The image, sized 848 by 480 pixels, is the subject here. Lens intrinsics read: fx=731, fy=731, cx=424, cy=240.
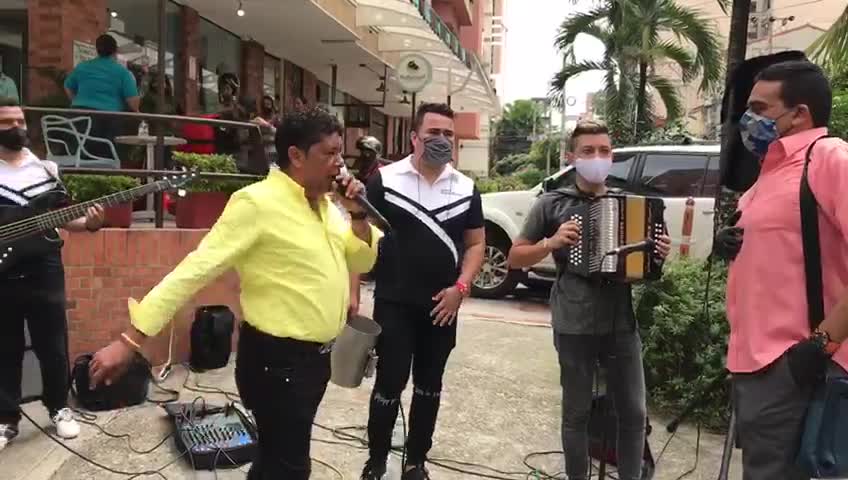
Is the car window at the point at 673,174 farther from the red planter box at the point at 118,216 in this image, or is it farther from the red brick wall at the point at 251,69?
the red brick wall at the point at 251,69

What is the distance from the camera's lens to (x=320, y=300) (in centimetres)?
252

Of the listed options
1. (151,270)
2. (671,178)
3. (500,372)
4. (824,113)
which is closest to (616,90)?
(671,178)

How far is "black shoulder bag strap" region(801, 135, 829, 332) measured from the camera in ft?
7.38

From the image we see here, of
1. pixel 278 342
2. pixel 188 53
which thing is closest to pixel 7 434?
pixel 278 342

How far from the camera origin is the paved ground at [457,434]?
12.5ft

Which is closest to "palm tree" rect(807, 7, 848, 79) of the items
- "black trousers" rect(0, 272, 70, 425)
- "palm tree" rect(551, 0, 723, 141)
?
"black trousers" rect(0, 272, 70, 425)

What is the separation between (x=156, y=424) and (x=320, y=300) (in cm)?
236

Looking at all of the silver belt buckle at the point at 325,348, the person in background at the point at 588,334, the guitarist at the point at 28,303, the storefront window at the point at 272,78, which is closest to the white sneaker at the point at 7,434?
the guitarist at the point at 28,303

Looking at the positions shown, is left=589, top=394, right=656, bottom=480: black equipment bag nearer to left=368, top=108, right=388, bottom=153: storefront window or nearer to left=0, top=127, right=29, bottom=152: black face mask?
left=0, top=127, right=29, bottom=152: black face mask

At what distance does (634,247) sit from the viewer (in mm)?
3035

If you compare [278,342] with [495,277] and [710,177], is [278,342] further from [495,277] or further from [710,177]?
[495,277]

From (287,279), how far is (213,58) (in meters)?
9.73

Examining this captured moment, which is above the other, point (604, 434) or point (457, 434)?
point (604, 434)

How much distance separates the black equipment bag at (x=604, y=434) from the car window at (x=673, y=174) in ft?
14.9
